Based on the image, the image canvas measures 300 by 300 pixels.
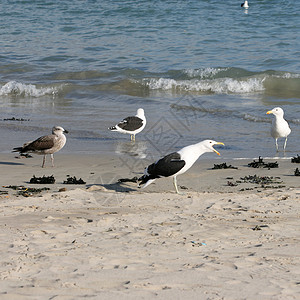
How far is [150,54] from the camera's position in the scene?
24.6m

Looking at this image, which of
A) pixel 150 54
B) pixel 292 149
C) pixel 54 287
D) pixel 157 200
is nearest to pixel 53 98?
pixel 150 54

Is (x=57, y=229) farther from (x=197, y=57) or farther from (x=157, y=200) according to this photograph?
(x=197, y=57)

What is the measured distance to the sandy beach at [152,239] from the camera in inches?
167

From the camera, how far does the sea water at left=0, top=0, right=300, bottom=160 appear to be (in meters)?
13.3

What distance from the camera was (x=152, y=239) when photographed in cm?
545

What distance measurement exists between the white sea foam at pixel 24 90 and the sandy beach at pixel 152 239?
11298 millimetres

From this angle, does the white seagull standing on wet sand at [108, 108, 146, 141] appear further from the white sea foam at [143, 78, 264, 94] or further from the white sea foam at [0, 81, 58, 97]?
the white sea foam at [143, 78, 264, 94]

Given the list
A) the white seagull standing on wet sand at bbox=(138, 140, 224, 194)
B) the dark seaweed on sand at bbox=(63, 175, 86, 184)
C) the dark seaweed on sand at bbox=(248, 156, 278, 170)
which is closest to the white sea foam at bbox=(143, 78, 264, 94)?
the dark seaweed on sand at bbox=(248, 156, 278, 170)

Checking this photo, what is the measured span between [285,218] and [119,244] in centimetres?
204

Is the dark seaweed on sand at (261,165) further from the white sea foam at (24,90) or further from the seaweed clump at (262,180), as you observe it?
the white sea foam at (24,90)

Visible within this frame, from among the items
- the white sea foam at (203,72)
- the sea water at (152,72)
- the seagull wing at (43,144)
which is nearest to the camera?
the seagull wing at (43,144)

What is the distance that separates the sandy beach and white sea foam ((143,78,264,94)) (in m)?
11.3

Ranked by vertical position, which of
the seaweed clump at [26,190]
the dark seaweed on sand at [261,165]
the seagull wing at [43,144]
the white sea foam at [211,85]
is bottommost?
the white sea foam at [211,85]

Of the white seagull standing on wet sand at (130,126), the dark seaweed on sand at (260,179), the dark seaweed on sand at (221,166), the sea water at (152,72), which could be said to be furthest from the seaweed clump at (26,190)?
the white seagull standing on wet sand at (130,126)
